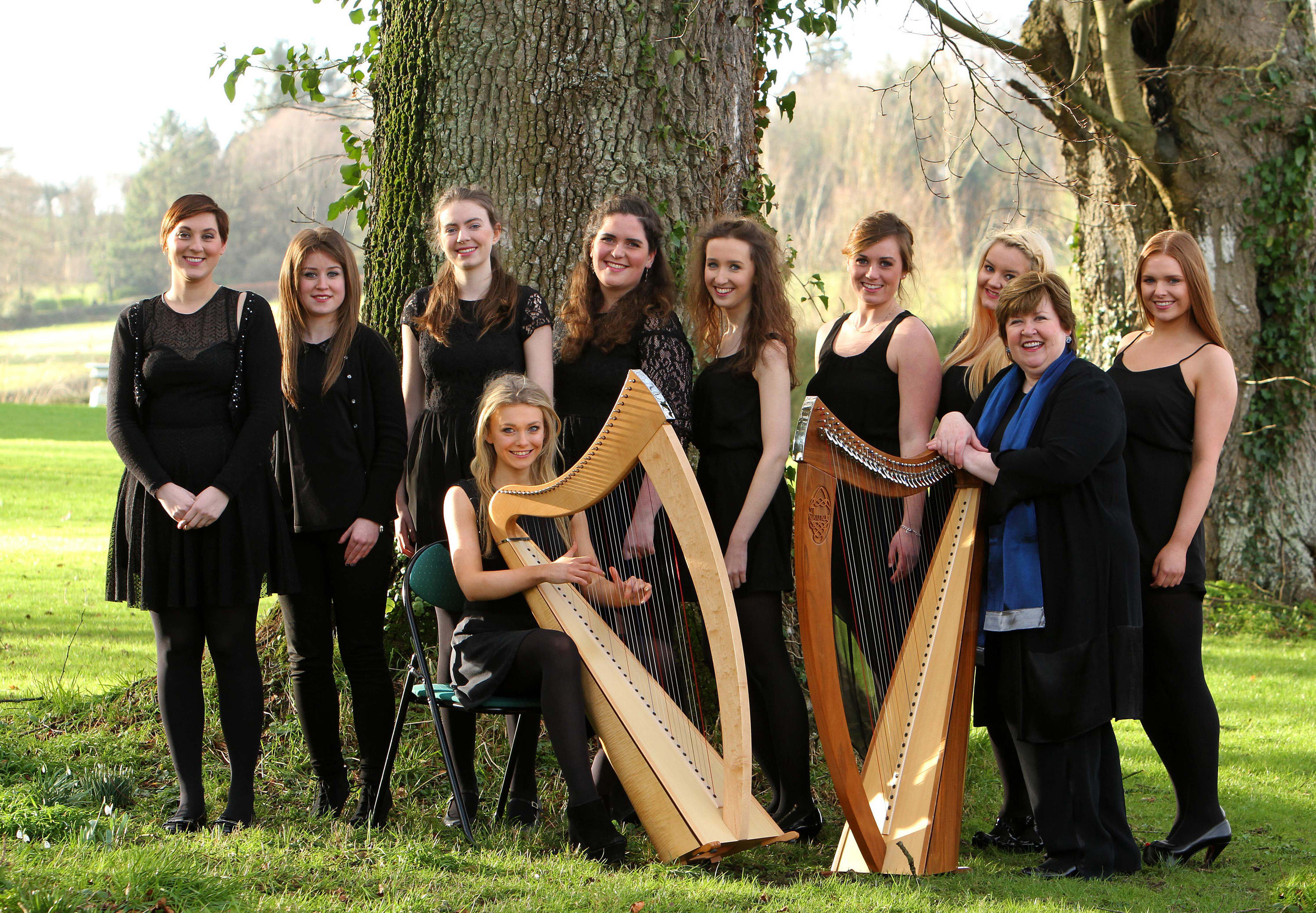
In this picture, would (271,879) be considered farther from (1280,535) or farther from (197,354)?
(1280,535)

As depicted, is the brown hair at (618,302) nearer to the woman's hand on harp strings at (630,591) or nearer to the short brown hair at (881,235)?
the short brown hair at (881,235)

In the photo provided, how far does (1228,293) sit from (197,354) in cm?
692

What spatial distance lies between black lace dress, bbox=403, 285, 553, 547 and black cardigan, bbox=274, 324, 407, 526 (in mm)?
91

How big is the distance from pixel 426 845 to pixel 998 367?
7.11 feet

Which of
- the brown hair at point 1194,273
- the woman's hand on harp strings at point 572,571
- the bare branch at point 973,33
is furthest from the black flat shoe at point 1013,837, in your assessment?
the bare branch at point 973,33

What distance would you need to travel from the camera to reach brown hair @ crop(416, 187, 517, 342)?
3.57 meters

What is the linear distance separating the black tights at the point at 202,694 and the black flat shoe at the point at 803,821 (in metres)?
1.55

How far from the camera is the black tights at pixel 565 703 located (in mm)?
3062

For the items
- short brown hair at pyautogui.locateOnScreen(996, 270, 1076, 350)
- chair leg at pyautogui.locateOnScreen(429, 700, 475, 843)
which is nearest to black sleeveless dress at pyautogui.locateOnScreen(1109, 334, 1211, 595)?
short brown hair at pyautogui.locateOnScreen(996, 270, 1076, 350)

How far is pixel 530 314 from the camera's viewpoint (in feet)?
11.8

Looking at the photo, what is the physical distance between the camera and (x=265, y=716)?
4.29 metres

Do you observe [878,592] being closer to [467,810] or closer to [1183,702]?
[1183,702]

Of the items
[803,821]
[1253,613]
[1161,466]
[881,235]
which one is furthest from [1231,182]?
[803,821]

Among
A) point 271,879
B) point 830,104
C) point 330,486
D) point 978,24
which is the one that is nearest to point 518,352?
point 330,486
